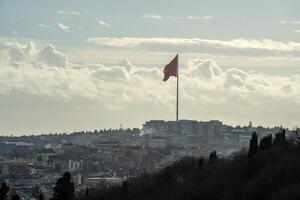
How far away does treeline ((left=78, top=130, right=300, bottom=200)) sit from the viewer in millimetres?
36094

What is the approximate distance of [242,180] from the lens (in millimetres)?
40688

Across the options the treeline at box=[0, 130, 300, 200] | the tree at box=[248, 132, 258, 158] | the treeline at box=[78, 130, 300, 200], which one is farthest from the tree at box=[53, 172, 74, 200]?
the tree at box=[248, 132, 258, 158]

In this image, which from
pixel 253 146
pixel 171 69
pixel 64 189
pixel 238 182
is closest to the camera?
pixel 238 182

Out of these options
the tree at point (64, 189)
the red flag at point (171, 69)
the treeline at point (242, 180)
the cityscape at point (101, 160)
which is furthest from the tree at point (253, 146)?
the cityscape at point (101, 160)

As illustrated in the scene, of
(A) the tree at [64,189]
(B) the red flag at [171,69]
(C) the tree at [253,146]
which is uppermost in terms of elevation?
(B) the red flag at [171,69]

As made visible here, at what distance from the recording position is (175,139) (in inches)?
7490

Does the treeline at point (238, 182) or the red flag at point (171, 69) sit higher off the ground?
the red flag at point (171, 69)

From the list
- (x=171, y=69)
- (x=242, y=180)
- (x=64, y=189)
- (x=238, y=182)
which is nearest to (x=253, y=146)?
(x=242, y=180)

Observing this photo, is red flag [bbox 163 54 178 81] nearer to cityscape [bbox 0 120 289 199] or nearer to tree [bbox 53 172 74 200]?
cityscape [bbox 0 120 289 199]

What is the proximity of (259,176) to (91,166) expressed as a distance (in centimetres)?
10856

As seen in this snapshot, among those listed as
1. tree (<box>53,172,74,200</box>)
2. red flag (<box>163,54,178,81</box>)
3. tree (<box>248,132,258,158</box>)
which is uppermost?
red flag (<box>163,54,178,81</box>)

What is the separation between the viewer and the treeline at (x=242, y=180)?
36094 millimetres

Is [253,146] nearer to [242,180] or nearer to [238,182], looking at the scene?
A: [242,180]

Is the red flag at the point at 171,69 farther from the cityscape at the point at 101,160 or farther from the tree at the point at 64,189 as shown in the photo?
the tree at the point at 64,189
